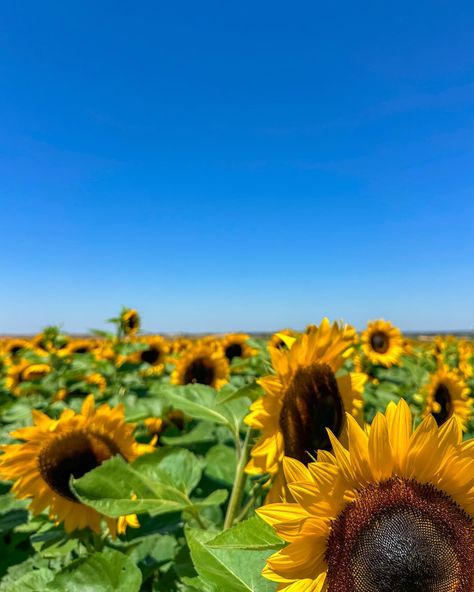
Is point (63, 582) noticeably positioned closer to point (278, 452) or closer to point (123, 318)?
point (278, 452)

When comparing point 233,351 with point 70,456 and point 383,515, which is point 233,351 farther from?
point 383,515

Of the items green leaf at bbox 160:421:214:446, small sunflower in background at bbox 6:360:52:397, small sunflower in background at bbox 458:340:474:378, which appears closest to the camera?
green leaf at bbox 160:421:214:446

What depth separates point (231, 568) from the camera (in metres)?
1.34

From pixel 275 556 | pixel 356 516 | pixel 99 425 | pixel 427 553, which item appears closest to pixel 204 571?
pixel 275 556

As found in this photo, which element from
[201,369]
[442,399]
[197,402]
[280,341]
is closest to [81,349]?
[201,369]

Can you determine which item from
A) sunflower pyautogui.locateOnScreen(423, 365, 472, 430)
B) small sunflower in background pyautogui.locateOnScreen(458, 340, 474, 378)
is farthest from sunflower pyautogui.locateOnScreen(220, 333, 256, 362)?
small sunflower in background pyautogui.locateOnScreen(458, 340, 474, 378)

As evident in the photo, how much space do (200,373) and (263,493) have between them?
3.67 metres

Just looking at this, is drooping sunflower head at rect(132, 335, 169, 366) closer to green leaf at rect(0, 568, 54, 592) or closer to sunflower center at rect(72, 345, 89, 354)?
sunflower center at rect(72, 345, 89, 354)

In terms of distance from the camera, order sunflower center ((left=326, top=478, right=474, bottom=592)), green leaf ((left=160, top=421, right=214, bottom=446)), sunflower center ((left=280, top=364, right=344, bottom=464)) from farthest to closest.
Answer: green leaf ((left=160, top=421, right=214, bottom=446))
sunflower center ((left=280, top=364, right=344, bottom=464))
sunflower center ((left=326, top=478, right=474, bottom=592))

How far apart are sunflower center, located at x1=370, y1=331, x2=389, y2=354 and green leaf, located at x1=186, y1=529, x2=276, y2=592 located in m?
6.90

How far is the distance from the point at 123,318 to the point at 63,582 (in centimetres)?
552

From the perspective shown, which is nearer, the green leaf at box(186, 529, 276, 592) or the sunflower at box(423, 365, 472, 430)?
the green leaf at box(186, 529, 276, 592)

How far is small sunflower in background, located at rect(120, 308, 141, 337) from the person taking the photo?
23.9 ft

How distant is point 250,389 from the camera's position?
198cm
